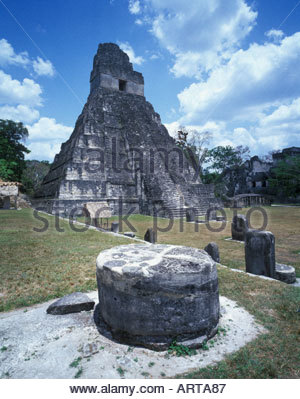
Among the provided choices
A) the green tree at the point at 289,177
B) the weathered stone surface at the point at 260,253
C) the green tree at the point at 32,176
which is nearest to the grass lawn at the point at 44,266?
the weathered stone surface at the point at 260,253

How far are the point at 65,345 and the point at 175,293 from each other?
1.24 m

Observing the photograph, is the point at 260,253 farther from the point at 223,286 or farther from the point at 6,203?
the point at 6,203

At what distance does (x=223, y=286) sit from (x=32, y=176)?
37.4 m

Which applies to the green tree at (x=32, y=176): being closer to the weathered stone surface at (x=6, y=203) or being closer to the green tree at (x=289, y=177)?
the weathered stone surface at (x=6, y=203)

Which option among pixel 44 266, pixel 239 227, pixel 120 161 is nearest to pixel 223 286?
pixel 44 266

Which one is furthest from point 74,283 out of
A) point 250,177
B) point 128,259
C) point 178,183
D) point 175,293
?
point 250,177

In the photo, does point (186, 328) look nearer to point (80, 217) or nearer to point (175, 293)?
point (175, 293)

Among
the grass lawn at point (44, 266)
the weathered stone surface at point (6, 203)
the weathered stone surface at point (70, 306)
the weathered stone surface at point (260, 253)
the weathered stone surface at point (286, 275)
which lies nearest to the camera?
the weathered stone surface at point (70, 306)

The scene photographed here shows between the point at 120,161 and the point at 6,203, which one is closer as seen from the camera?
the point at 120,161

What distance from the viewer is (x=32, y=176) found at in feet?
116

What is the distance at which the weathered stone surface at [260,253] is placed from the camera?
4551 mm

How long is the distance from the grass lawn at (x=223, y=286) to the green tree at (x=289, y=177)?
25.6 meters

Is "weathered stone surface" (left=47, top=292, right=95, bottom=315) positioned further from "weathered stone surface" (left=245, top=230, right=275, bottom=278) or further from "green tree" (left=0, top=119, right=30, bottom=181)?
"green tree" (left=0, top=119, right=30, bottom=181)

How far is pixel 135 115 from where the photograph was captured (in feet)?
77.0
